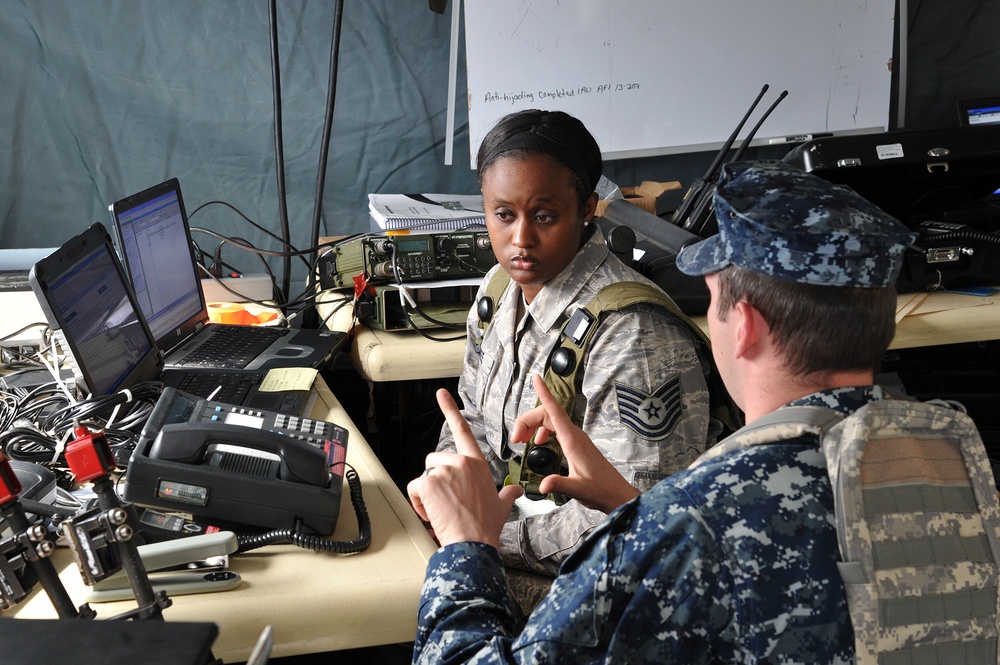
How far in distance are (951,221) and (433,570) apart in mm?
1858

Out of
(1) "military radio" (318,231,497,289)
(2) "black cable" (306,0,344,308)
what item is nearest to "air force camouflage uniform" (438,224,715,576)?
(1) "military radio" (318,231,497,289)

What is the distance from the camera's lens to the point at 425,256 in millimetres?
2061

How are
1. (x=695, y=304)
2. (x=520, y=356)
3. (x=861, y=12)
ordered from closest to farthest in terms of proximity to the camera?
(x=520, y=356) < (x=695, y=304) < (x=861, y=12)

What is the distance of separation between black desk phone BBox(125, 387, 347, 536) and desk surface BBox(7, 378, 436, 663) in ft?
0.16

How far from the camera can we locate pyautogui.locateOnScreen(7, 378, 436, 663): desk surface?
957 millimetres

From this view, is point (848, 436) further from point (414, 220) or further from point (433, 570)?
point (414, 220)

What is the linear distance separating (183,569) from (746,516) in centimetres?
66

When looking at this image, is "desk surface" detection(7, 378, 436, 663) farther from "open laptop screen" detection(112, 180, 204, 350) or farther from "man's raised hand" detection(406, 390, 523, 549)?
"open laptop screen" detection(112, 180, 204, 350)

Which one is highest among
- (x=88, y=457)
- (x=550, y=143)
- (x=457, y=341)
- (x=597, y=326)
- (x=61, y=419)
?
(x=550, y=143)

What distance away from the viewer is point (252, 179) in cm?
262

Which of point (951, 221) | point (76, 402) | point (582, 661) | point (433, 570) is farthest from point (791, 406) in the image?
point (951, 221)

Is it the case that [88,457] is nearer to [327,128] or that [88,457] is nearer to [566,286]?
[566,286]

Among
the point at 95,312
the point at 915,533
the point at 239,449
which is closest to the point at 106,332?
the point at 95,312

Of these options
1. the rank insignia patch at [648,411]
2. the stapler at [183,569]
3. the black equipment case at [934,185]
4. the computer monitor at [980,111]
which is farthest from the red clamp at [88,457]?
the computer monitor at [980,111]
